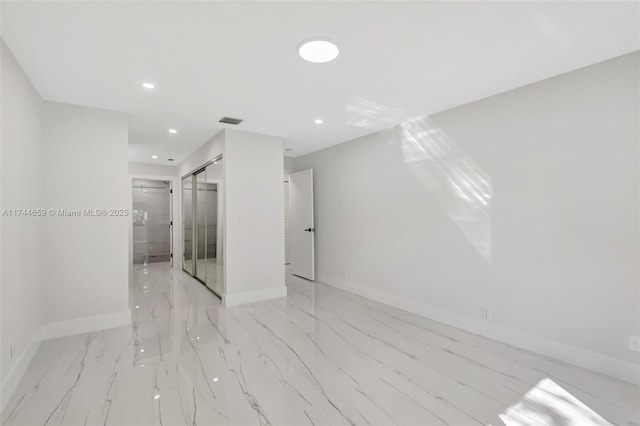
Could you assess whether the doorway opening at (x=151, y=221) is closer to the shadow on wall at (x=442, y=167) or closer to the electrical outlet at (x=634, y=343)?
the shadow on wall at (x=442, y=167)

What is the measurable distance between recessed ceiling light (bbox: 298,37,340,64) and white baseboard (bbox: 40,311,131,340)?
11.3ft

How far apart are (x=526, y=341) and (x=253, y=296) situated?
132 inches

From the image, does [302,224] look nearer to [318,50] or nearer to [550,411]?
[318,50]

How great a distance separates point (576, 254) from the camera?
8.55 feet

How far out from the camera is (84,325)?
3322mm

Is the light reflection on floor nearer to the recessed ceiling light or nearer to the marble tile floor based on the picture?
the marble tile floor

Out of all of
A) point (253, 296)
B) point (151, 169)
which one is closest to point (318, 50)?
point (253, 296)

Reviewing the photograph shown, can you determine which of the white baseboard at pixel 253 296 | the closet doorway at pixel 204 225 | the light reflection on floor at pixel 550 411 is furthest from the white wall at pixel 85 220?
the light reflection on floor at pixel 550 411

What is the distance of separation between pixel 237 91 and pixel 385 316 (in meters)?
3.14

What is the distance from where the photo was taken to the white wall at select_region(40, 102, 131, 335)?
10.5ft

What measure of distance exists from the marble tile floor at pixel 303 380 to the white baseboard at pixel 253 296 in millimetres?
561

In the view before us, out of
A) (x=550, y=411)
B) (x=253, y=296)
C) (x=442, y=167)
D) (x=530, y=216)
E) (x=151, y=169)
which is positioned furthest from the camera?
(x=151, y=169)

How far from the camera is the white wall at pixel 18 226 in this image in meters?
2.12

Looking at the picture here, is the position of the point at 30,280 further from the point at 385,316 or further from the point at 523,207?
the point at 523,207
